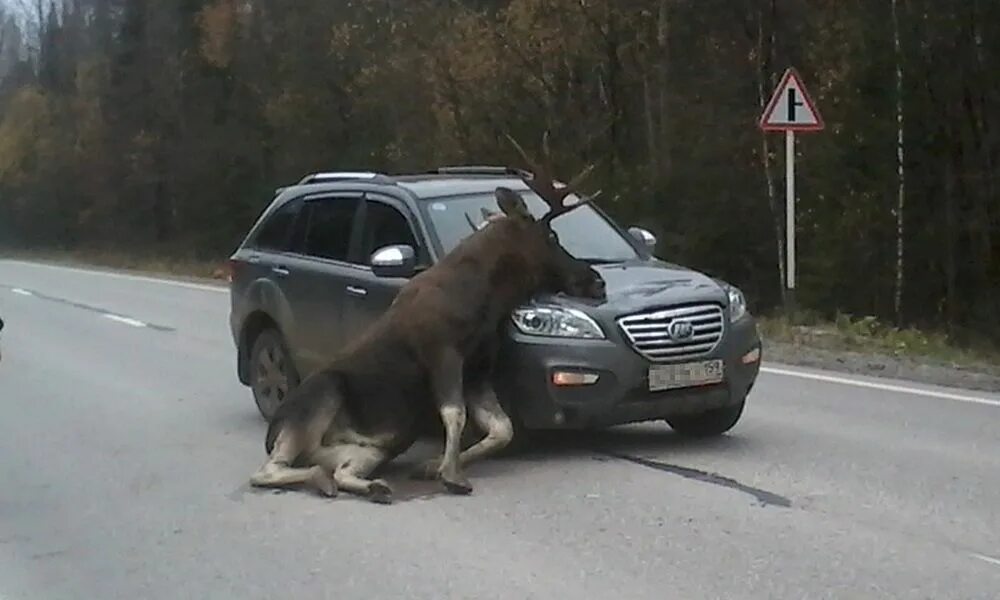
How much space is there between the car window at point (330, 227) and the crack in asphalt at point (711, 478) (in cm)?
249

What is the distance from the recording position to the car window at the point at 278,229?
490 inches

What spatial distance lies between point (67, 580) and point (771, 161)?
22018 millimetres

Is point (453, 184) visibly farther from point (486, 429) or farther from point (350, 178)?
point (486, 429)

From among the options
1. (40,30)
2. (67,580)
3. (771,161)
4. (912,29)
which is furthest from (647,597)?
(40,30)

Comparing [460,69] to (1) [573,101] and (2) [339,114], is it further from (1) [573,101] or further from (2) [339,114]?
(2) [339,114]

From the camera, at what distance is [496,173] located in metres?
11.9

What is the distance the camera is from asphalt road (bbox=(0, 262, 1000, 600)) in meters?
7.31

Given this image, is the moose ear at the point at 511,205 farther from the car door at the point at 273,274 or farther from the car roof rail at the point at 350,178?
the car door at the point at 273,274

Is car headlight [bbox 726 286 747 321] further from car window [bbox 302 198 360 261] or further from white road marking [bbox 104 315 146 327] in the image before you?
white road marking [bbox 104 315 146 327]

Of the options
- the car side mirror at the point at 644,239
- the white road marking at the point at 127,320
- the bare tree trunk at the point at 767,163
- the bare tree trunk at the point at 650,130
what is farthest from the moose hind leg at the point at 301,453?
the bare tree trunk at the point at 650,130

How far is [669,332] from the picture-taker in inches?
386

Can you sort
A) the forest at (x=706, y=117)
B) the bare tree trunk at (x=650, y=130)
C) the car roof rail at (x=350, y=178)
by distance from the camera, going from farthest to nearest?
the bare tree trunk at (x=650, y=130) → the forest at (x=706, y=117) → the car roof rail at (x=350, y=178)

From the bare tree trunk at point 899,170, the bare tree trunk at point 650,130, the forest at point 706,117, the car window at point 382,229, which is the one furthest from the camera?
the bare tree trunk at point 650,130

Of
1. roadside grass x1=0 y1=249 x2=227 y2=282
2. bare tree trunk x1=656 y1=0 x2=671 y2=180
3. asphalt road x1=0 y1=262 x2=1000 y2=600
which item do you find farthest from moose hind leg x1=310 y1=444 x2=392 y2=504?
roadside grass x1=0 y1=249 x2=227 y2=282
